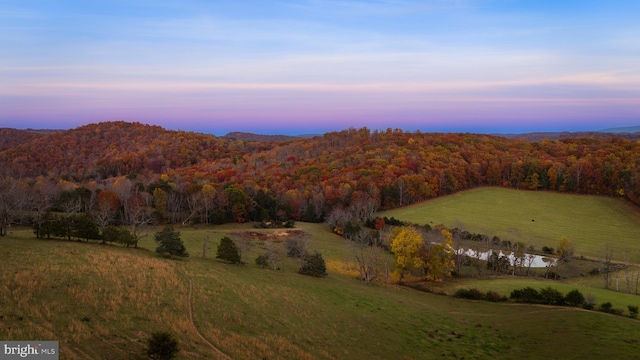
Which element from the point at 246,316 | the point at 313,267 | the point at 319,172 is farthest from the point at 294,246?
the point at 319,172

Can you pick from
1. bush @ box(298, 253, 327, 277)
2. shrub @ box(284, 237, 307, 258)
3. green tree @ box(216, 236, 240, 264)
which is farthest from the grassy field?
green tree @ box(216, 236, 240, 264)

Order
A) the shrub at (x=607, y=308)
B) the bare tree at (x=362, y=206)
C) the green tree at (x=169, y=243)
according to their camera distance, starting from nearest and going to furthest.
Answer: the shrub at (x=607, y=308), the green tree at (x=169, y=243), the bare tree at (x=362, y=206)

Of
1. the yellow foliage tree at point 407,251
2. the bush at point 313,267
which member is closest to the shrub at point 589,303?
the yellow foliage tree at point 407,251

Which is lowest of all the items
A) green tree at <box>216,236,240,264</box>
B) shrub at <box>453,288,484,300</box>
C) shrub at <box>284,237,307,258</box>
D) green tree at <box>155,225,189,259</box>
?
shrub at <box>453,288,484,300</box>

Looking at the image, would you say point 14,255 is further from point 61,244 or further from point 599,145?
point 599,145

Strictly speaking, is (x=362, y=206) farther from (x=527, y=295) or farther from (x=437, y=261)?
(x=527, y=295)

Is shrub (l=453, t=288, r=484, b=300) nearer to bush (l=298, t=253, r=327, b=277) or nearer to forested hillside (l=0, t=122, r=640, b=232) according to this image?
bush (l=298, t=253, r=327, b=277)

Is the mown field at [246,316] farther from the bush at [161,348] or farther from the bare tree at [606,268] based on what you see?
the bare tree at [606,268]
